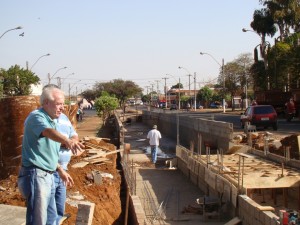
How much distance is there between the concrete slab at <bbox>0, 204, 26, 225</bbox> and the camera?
20.4 ft

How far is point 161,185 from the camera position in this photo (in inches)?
664

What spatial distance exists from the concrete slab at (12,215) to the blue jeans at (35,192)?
6.09 ft

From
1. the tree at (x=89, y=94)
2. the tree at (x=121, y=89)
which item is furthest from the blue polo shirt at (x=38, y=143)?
the tree at (x=89, y=94)

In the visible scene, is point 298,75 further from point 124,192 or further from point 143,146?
point 124,192

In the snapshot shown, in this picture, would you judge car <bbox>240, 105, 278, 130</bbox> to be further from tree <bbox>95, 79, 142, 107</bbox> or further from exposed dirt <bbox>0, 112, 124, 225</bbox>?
tree <bbox>95, 79, 142, 107</bbox>

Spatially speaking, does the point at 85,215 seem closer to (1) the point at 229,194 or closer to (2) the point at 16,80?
(1) the point at 229,194

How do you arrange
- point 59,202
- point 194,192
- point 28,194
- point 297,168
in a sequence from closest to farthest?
point 28,194 → point 59,202 → point 297,168 → point 194,192

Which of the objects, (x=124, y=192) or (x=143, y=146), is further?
(x=143, y=146)

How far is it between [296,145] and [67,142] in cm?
1360

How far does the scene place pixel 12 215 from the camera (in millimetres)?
6613

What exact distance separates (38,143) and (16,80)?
39.5 meters

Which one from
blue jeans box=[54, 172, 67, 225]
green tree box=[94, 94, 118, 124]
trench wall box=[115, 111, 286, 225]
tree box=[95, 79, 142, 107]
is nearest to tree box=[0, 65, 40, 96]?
green tree box=[94, 94, 118, 124]

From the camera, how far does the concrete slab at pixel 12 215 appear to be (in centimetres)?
621

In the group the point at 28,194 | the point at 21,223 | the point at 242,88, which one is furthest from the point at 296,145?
the point at 242,88
